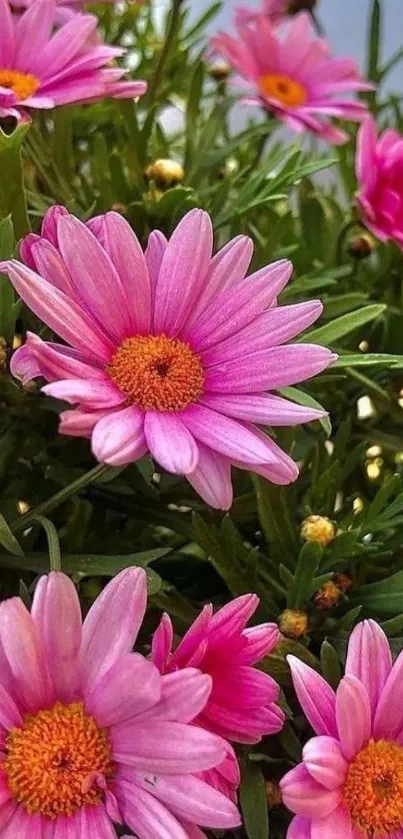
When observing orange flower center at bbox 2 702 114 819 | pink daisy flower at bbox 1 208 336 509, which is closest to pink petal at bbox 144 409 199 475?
pink daisy flower at bbox 1 208 336 509

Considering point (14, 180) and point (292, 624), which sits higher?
point (14, 180)

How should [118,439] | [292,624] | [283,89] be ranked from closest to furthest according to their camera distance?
[118,439], [292,624], [283,89]

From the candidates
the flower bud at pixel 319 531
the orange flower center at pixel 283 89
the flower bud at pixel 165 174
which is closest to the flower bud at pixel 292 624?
the flower bud at pixel 319 531

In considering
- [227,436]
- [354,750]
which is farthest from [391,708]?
[227,436]

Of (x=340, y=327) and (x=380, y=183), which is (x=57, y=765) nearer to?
(x=340, y=327)

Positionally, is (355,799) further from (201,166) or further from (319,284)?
(201,166)

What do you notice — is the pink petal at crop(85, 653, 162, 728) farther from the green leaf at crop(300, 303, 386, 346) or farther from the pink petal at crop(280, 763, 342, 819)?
the green leaf at crop(300, 303, 386, 346)

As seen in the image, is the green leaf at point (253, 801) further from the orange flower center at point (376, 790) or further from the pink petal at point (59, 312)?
the pink petal at point (59, 312)
